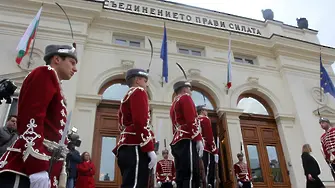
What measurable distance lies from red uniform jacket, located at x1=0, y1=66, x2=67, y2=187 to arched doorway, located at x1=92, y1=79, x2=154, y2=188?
17.1ft

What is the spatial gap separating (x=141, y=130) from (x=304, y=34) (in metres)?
11.2

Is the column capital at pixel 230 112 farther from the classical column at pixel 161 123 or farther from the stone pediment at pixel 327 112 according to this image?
the stone pediment at pixel 327 112

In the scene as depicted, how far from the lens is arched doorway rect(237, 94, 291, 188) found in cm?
802

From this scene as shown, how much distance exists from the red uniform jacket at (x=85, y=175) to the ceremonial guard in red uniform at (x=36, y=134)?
12.4 feet

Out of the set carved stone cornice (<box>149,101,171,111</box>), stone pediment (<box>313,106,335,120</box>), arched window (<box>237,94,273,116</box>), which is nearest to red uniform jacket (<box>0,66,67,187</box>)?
carved stone cornice (<box>149,101,171,111</box>)

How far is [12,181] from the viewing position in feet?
4.47

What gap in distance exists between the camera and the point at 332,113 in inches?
373

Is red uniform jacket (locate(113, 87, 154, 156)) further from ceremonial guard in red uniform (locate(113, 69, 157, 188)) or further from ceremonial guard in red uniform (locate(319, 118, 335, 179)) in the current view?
ceremonial guard in red uniform (locate(319, 118, 335, 179))

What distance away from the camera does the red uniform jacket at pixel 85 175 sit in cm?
514

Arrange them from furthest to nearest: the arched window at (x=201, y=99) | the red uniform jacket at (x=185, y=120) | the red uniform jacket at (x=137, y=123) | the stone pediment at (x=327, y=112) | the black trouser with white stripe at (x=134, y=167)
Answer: the stone pediment at (x=327, y=112) → the arched window at (x=201, y=99) → the red uniform jacket at (x=185, y=120) → the red uniform jacket at (x=137, y=123) → the black trouser with white stripe at (x=134, y=167)

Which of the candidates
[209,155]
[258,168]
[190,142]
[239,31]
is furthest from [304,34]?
[190,142]

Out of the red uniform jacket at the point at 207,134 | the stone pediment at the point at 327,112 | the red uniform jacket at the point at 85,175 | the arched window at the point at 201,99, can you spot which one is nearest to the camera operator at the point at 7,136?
the red uniform jacket at the point at 85,175

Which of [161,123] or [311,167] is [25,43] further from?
[311,167]

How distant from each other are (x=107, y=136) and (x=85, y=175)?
76.3 inches
